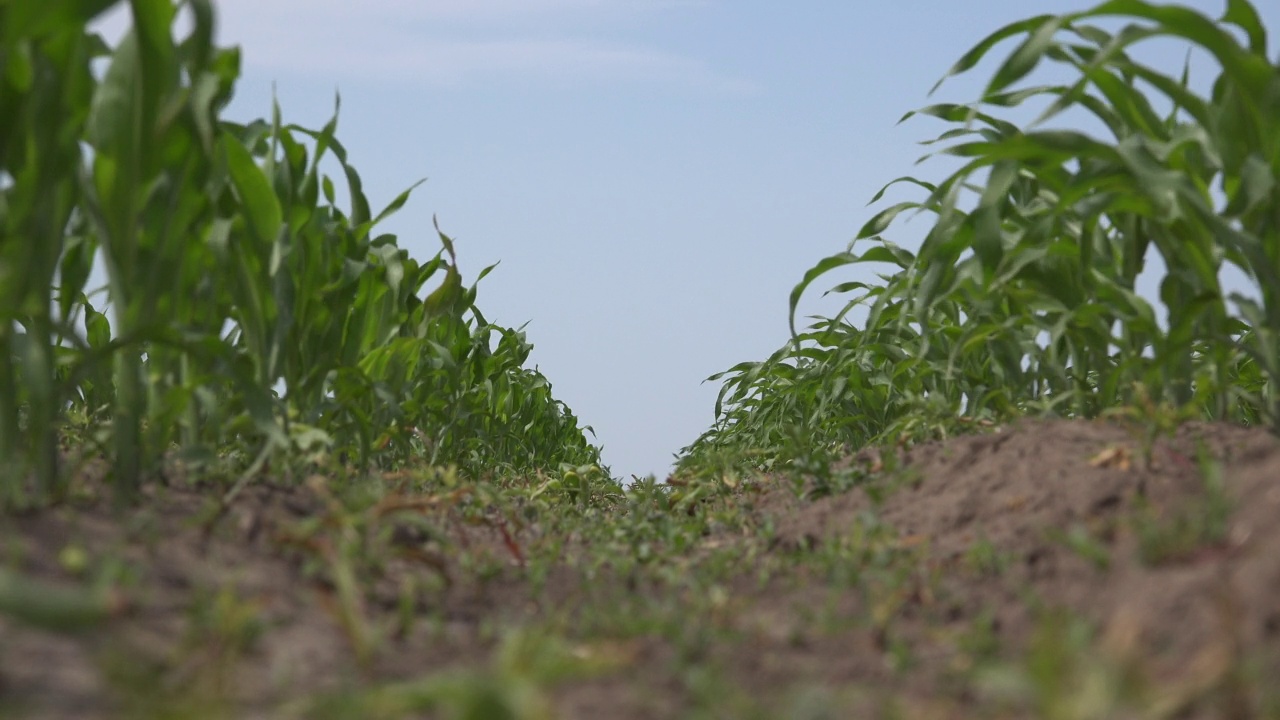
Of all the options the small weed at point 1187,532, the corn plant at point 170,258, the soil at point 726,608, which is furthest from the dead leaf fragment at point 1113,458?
the corn plant at point 170,258

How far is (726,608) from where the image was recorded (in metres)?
1.80

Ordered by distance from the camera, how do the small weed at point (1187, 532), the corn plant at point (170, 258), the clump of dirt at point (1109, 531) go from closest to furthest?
1. the clump of dirt at point (1109, 531)
2. the small weed at point (1187, 532)
3. the corn plant at point (170, 258)

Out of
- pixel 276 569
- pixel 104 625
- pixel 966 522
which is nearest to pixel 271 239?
pixel 276 569

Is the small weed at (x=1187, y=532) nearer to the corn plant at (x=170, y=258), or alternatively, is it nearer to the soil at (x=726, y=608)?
the soil at (x=726, y=608)

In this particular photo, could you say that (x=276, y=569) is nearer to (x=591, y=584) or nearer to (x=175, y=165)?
(x=591, y=584)

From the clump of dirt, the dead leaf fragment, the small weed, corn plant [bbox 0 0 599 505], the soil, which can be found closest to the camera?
the soil

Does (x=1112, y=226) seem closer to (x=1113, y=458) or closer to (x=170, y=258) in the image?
(x=1113, y=458)

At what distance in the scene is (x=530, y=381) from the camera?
7.89 meters

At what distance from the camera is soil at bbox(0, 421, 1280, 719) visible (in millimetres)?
1099

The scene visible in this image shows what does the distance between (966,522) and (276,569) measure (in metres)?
1.33

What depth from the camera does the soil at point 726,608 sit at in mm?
1099

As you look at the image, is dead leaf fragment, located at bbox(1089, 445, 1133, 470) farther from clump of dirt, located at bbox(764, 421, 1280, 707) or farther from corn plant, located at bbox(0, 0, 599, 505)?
corn plant, located at bbox(0, 0, 599, 505)

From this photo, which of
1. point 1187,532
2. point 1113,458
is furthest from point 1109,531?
point 1113,458

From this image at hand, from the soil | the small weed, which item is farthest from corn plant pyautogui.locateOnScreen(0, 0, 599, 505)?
the small weed
